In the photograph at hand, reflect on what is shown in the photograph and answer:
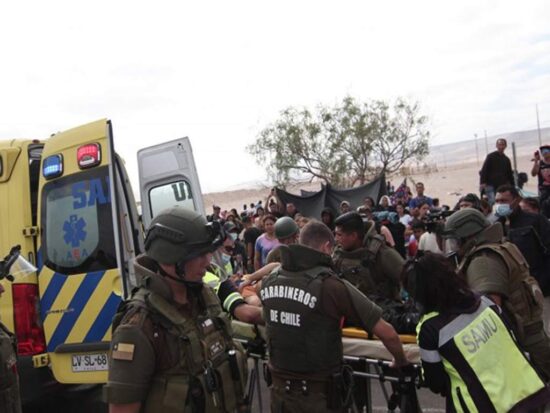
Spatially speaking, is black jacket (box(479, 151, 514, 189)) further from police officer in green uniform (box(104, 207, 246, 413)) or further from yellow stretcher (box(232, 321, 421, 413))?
police officer in green uniform (box(104, 207, 246, 413))

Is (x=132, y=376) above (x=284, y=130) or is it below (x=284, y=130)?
below

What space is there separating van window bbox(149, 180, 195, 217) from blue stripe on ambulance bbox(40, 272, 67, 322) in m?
1.24

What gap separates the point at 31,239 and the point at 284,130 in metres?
22.9

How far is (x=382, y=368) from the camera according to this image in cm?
402

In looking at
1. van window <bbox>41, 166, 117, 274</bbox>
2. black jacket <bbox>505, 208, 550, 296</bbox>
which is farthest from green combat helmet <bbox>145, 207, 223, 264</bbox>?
black jacket <bbox>505, 208, 550, 296</bbox>

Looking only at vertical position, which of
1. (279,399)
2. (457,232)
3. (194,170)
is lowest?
(279,399)

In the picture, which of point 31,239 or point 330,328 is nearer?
point 330,328

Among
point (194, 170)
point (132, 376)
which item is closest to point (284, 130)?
point (194, 170)

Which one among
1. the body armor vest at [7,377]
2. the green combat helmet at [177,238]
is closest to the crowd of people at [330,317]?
the green combat helmet at [177,238]

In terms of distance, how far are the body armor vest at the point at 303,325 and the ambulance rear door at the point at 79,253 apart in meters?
1.66

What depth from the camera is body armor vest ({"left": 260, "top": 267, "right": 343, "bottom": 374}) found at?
3229 millimetres

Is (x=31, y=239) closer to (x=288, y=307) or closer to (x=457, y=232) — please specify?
(x=288, y=307)

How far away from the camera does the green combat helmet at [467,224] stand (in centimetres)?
366

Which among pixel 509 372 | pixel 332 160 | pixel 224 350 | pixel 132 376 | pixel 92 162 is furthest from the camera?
pixel 332 160
